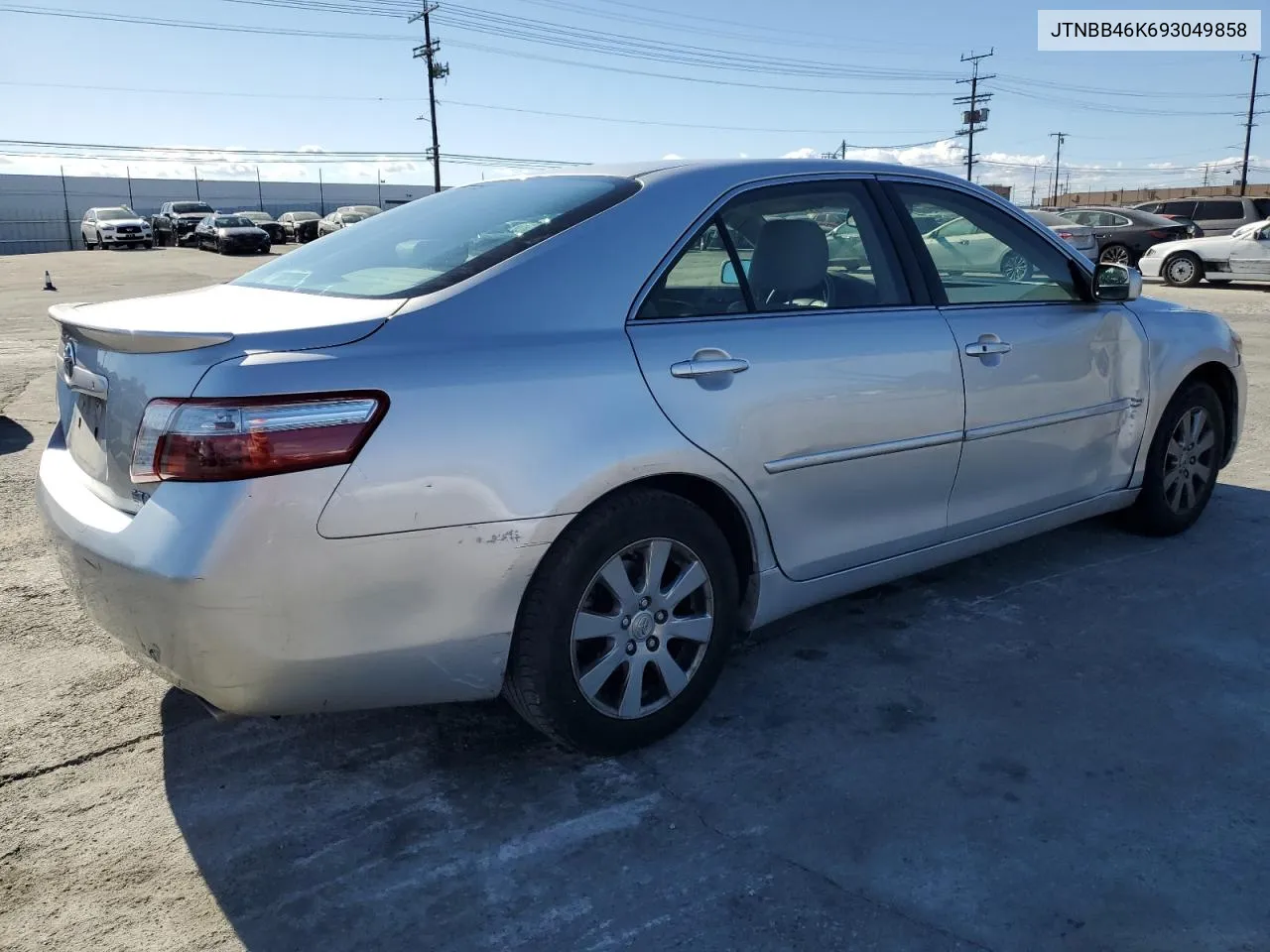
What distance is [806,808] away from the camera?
261 cm

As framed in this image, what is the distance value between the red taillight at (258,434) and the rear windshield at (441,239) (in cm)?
46

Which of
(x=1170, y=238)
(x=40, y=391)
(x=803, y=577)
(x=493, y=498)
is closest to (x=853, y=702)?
(x=803, y=577)

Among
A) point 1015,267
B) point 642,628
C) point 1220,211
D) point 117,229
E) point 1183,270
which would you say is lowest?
point 642,628

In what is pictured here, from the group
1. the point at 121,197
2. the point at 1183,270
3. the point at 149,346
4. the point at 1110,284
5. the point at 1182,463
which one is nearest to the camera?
the point at 149,346

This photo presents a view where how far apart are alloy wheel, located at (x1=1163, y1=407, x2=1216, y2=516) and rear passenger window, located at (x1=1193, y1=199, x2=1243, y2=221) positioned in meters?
24.9

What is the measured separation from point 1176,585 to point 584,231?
116 inches

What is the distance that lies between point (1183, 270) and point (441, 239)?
66.4 ft

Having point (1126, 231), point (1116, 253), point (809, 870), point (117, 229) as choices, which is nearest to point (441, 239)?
point (809, 870)

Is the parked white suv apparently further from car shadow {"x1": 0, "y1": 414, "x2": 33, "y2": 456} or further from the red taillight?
the red taillight

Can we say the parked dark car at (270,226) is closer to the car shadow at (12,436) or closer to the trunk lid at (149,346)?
the car shadow at (12,436)

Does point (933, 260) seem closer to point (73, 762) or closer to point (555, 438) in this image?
point (555, 438)

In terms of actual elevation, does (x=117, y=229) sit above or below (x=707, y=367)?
above

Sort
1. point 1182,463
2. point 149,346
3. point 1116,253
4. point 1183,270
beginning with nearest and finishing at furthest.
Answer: point 149,346 → point 1182,463 → point 1183,270 → point 1116,253

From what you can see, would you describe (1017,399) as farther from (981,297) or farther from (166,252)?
(166,252)
